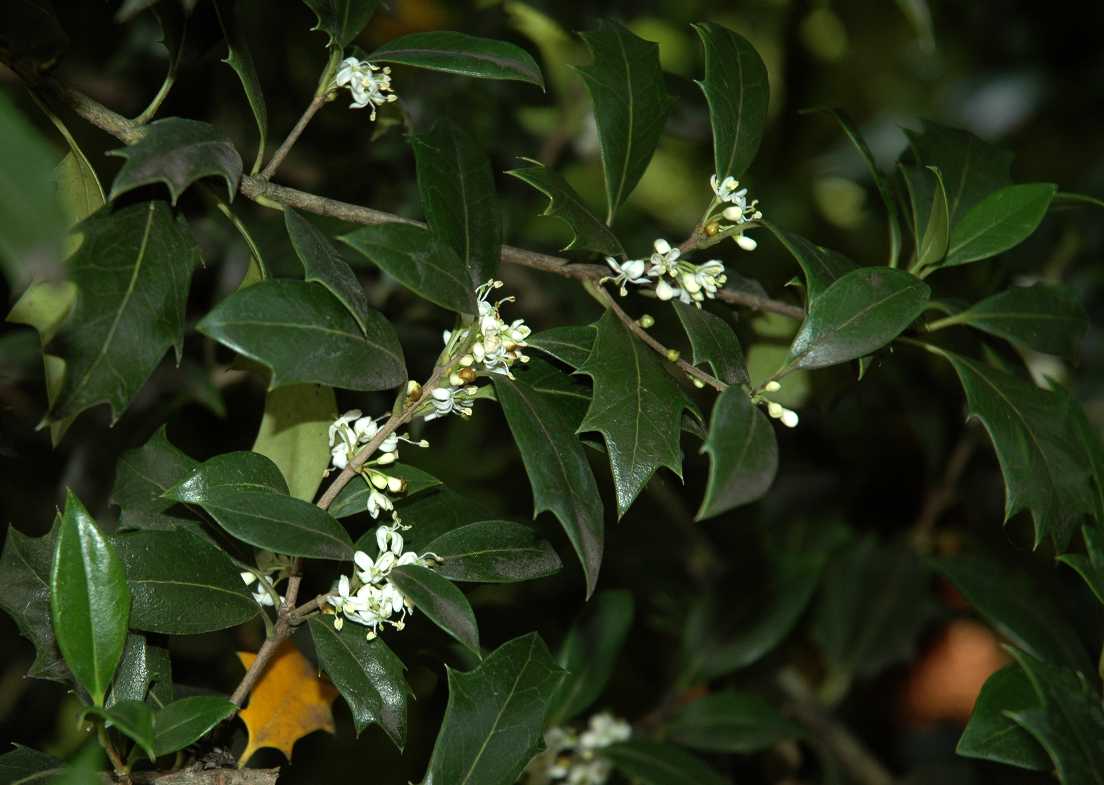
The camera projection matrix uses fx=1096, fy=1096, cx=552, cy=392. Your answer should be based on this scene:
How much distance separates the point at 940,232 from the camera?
2.79 ft

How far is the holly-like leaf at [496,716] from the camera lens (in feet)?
2.48

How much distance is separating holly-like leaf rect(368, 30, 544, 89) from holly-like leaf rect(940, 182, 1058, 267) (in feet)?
1.19

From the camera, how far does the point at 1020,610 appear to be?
3.42 ft

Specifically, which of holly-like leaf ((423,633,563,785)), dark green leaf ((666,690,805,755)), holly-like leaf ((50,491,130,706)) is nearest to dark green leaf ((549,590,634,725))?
dark green leaf ((666,690,805,755))

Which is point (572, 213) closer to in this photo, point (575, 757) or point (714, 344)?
point (714, 344)

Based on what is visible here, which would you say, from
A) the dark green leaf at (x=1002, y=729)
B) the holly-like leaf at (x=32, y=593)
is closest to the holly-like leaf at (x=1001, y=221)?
the dark green leaf at (x=1002, y=729)

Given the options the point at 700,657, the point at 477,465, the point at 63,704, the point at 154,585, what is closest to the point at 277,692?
the point at 154,585

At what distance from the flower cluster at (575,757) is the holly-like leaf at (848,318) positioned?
50cm

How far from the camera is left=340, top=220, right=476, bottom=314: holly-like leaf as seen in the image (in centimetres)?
64

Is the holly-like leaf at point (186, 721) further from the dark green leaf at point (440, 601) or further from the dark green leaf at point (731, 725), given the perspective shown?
the dark green leaf at point (731, 725)

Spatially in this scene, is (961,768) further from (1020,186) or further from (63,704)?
(63,704)

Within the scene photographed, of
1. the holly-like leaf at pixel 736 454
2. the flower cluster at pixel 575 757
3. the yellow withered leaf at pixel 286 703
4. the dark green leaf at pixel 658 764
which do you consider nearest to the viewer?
the holly-like leaf at pixel 736 454

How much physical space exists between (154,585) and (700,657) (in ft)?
2.65

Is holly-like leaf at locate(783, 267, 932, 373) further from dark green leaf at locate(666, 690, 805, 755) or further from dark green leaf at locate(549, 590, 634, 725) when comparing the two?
dark green leaf at locate(666, 690, 805, 755)
